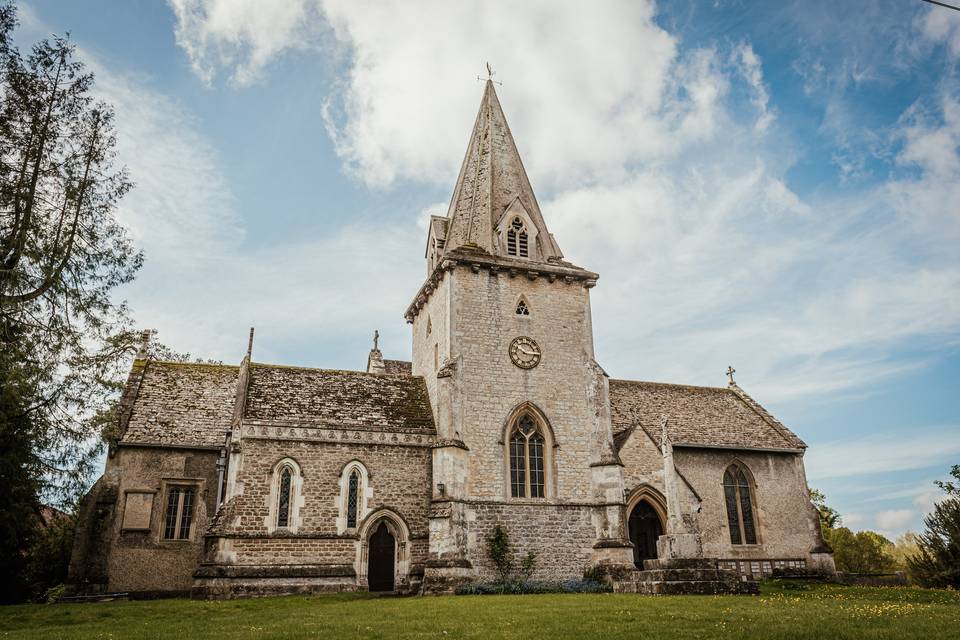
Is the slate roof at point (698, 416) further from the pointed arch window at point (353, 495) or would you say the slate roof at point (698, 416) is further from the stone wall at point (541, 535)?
the pointed arch window at point (353, 495)

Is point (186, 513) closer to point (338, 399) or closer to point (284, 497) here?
point (284, 497)

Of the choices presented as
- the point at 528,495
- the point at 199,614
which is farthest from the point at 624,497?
the point at 199,614

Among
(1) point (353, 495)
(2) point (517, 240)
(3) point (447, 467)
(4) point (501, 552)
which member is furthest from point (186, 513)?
(2) point (517, 240)

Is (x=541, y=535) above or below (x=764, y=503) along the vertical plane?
below

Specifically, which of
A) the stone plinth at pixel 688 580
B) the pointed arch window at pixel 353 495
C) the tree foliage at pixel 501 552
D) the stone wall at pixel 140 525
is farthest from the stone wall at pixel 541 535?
the stone wall at pixel 140 525

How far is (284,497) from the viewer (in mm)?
22359

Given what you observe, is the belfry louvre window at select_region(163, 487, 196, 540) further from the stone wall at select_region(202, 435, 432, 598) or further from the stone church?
the stone wall at select_region(202, 435, 432, 598)

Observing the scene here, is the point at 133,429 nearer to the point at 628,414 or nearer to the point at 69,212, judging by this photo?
the point at 69,212

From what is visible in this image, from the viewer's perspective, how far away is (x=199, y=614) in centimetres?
1594

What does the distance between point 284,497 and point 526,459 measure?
839cm

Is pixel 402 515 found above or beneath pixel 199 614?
above

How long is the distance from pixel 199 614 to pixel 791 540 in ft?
78.0

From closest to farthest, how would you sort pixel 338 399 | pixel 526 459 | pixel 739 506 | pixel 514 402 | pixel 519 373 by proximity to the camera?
1. pixel 526 459
2. pixel 514 402
3. pixel 519 373
4. pixel 338 399
5. pixel 739 506

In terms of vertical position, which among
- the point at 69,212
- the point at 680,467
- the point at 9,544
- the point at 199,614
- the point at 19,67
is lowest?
the point at 199,614
